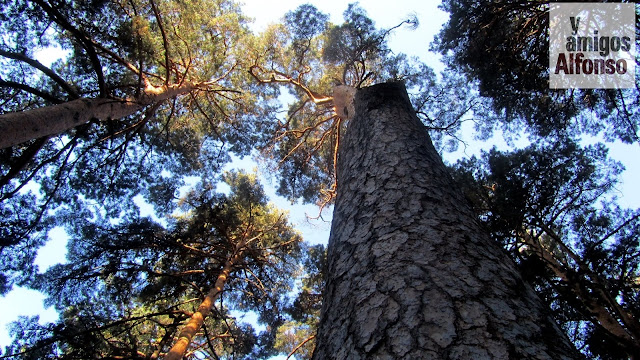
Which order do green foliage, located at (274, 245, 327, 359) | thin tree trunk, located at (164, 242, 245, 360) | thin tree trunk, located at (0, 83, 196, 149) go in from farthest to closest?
green foliage, located at (274, 245, 327, 359) < thin tree trunk, located at (164, 242, 245, 360) < thin tree trunk, located at (0, 83, 196, 149)

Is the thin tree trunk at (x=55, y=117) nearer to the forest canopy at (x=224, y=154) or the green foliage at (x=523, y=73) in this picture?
the forest canopy at (x=224, y=154)

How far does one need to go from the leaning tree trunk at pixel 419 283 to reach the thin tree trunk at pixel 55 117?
3.84 metres

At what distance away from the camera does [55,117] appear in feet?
14.2

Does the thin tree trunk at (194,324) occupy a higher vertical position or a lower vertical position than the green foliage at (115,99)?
lower

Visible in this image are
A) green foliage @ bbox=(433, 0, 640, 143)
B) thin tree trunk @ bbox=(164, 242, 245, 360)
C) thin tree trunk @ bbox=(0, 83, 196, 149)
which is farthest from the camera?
green foliage @ bbox=(433, 0, 640, 143)

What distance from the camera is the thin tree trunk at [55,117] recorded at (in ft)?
12.1

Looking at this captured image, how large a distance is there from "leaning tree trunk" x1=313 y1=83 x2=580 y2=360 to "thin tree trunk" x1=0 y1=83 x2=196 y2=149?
384 cm

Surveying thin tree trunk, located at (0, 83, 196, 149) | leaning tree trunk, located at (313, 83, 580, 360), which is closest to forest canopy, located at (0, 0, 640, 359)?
thin tree trunk, located at (0, 83, 196, 149)

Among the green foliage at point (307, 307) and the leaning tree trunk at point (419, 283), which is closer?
the leaning tree trunk at point (419, 283)

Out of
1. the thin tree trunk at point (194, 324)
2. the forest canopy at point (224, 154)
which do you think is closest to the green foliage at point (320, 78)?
the forest canopy at point (224, 154)

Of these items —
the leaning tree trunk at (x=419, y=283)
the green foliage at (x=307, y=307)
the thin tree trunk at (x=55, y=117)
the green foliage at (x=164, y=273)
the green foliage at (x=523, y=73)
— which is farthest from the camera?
the green foliage at (x=307, y=307)

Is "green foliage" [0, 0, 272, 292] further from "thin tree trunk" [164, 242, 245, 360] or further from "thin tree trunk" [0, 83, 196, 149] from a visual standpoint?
"thin tree trunk" [164, 242, 245, 360]

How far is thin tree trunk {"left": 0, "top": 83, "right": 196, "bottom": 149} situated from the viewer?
3699 mm

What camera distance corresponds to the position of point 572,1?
6.53m
